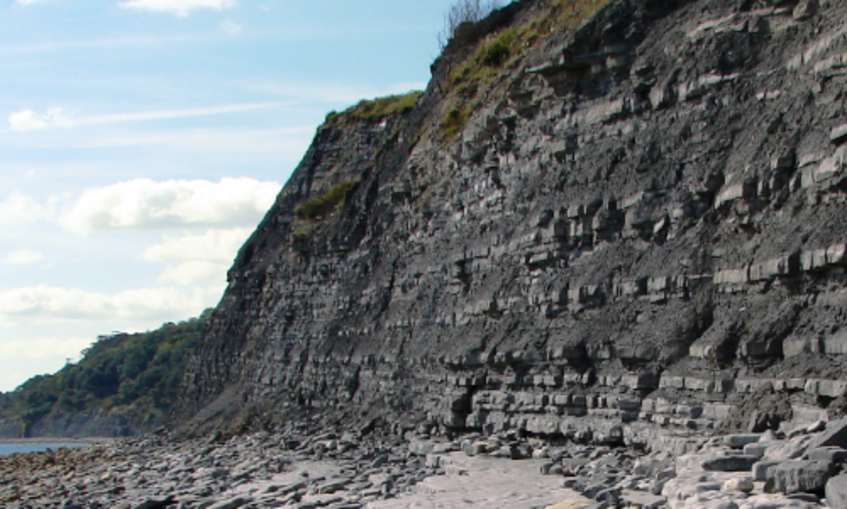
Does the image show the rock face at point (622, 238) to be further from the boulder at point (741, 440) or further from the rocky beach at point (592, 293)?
the boulder at point (741, 440)

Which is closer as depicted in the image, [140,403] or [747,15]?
[747,15]

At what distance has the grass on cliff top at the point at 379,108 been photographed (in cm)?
3717

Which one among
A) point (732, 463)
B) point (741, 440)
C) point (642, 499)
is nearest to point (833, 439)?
point (732, 463)

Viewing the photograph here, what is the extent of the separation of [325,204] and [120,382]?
191ft

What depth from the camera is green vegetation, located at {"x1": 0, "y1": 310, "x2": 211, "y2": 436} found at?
77062 mm

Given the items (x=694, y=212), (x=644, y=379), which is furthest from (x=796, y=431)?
(x=694, y=212)

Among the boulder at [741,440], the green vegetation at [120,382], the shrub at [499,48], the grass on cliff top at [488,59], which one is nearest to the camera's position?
the boulder at [741,440]

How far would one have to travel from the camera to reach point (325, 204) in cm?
3594

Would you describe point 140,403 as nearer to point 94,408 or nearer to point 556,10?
point 94,408

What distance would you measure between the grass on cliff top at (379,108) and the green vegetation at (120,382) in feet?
125

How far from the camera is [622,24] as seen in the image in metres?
16.6

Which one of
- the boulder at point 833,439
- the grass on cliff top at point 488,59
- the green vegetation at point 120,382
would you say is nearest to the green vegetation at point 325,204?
the grass on cliff top at point 488,59

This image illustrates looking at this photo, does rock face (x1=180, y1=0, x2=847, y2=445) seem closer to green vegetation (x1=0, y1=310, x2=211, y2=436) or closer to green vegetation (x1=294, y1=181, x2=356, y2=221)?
green vegetation (x1=294, y1=181, x2=356, y2=221)

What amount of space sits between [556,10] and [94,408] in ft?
247
